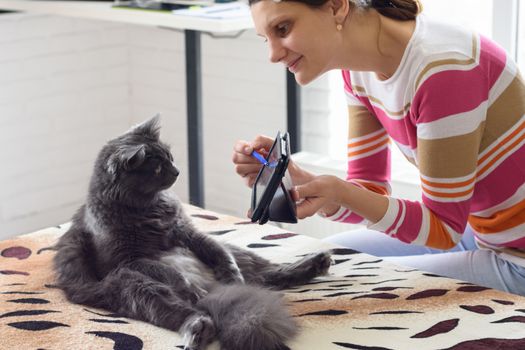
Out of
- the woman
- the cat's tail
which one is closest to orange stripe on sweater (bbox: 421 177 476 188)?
the woman

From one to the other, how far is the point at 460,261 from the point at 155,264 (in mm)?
607

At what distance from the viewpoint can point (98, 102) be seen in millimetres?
3459

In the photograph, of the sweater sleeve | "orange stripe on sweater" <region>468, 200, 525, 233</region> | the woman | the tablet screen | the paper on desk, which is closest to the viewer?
the tablet screen

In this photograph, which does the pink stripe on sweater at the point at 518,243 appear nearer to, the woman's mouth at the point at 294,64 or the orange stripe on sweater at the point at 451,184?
the orange stripe on sweater at the point at 451,184

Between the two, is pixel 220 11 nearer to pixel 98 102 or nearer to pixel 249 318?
pixel 98 102

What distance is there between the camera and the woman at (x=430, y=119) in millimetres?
1445

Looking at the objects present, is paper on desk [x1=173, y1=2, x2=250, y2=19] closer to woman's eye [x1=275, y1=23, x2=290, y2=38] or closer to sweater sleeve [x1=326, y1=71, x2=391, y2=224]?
sweater sleeve [x1=326, y1=71, x2=391, y2=224]

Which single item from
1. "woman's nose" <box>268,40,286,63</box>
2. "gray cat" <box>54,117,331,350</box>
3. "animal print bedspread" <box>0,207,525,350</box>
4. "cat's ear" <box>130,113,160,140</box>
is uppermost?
"woman's nose" <box>268,40,286,63</box>

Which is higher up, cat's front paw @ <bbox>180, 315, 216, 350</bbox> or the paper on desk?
the paper on desk

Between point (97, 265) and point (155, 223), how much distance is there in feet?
0.41

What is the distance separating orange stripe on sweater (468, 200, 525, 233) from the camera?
155 cm

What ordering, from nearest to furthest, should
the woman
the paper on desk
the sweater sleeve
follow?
the woman, the sweater sleeve, the paper on desk

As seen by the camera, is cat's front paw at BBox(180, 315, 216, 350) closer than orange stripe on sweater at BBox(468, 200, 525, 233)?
Yes

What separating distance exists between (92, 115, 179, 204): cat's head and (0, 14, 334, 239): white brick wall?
1548mm
